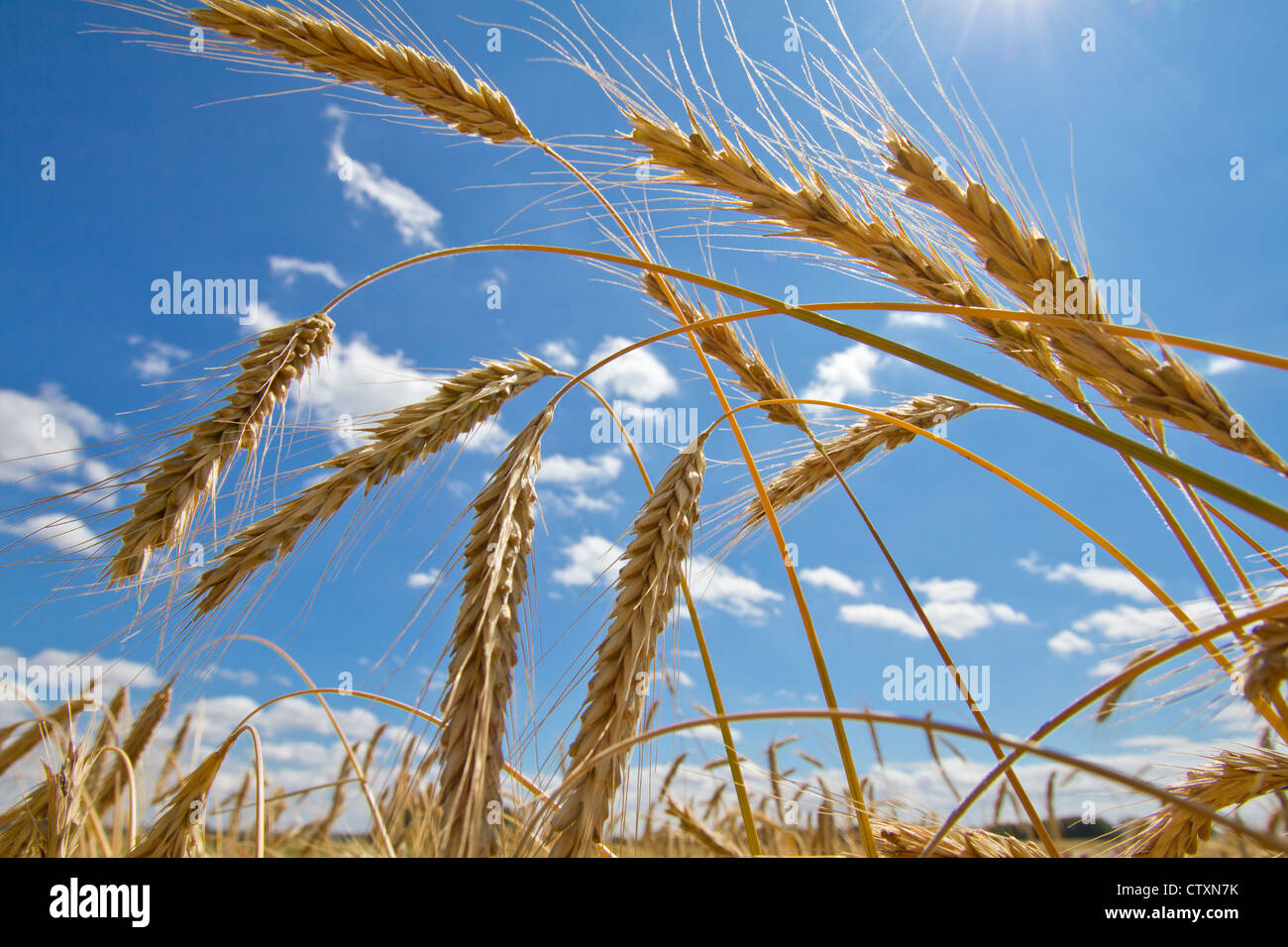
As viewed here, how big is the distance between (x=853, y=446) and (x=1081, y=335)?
1023 mm

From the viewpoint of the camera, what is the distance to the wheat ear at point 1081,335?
1197mm

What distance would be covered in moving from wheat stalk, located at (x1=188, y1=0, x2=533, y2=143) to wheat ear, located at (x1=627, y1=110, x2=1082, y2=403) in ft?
2.35

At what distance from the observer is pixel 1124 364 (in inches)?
48.5

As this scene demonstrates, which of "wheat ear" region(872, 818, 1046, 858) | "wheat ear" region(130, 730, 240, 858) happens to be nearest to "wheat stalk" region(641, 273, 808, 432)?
"wheat ear" region(872, 818, 1046, 858)

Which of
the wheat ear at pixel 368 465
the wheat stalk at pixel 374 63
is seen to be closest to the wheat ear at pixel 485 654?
the wheat ear at pixel 368 465

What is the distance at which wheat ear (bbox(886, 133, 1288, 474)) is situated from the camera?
A: 1197 millimetres

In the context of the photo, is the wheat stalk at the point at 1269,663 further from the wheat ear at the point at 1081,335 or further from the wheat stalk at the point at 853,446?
the wheat stalk at the point at 853,446

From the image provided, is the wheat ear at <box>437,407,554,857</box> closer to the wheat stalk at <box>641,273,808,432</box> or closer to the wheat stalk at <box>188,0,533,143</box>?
the wheat stalk at <box>641,273,808,432</box>

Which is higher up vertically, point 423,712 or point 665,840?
point 423,712

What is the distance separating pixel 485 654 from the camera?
1244mm

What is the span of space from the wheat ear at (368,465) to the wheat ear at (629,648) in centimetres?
75

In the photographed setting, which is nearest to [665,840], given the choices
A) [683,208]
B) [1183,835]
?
[1183,835]
